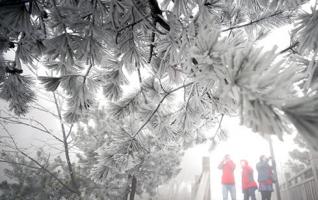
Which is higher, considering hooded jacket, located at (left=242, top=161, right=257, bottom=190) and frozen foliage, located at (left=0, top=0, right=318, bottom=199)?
hooded jacket, located at (left=242, top=161, right=257, bottom=190)

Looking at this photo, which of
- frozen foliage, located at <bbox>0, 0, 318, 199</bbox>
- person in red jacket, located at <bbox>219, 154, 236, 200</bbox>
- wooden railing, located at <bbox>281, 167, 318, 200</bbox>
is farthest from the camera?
person in red jacket, located at <bbox>219, 154, 236, 200</bbox>

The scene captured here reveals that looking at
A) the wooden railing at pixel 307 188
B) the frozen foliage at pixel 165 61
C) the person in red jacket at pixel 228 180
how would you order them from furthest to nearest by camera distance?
1. the person in red jacket at pixel 228 180
2. the wooden railing at pixel 307 188
3. the frozen foliage at pixel 165 61

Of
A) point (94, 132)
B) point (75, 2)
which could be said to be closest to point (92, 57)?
point (75, 2)

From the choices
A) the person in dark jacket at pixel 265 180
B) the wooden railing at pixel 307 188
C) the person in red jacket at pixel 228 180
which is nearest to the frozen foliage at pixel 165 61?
the person in red jacket at pixel 228 180

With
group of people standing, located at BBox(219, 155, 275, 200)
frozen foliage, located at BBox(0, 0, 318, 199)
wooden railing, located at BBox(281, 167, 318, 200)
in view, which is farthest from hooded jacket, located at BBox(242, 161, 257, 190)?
frozen foliage, located at BBox(0, 0, 318, 199)

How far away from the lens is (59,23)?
54.4 inches

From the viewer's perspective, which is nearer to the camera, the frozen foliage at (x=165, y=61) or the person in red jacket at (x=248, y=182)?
the frozen foliage at (x=165, y=61)

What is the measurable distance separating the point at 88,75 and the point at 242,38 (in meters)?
1.42

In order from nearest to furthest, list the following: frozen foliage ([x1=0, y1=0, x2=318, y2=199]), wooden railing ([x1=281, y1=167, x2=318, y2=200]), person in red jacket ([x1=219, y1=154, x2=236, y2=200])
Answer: frozen foliage ([x1=0, y1=0, x2=318, y2=199]) → wooden railing ([x1=281, y1=167, x2=318, y2=200]) → person in red jacket ([x1=219, y1=154, x2=236, y2=200])

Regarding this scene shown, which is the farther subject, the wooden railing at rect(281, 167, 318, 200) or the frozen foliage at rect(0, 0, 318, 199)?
the wooden railing at rect(281, 167, 318, 200)

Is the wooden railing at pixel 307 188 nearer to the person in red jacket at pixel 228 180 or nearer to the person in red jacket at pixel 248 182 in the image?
the person in red jacket at pixel 248 182

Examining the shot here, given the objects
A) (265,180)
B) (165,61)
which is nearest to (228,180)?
(265,180)

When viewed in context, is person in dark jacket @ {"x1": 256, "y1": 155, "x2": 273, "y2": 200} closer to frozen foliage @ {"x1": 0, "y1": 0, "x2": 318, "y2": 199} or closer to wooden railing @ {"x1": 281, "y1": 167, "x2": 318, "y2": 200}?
wooden railing @ {"x1": 281, "y1": 167, "x2": 318, "y2": 200}

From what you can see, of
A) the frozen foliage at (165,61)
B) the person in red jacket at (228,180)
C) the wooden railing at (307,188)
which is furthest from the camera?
the person in red jacket at (228,180)
